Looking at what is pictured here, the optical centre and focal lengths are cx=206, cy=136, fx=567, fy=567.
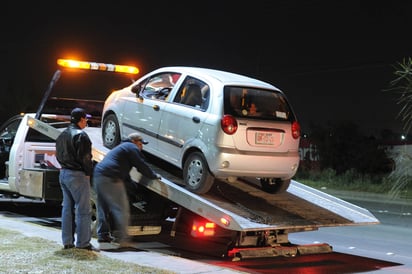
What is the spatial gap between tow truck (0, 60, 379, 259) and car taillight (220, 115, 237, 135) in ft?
3.16

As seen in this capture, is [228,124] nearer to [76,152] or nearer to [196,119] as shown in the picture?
[196,119]

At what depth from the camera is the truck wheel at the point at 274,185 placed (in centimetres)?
848

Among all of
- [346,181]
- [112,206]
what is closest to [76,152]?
[112,206]

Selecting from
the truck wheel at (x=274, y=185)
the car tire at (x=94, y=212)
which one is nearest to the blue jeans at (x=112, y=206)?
the car tire at (x=94, y=212)

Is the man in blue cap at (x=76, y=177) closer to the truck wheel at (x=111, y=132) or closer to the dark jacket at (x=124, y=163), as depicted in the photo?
the dark jacket at (x=124, y=163)

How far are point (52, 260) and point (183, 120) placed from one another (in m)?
2.63

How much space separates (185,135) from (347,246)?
12.5ft

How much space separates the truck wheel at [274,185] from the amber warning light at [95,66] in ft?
12.4

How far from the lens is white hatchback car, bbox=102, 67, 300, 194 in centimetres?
750

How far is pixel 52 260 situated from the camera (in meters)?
6.59

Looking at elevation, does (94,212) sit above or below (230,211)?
below

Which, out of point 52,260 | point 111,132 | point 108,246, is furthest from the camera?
point 111,132

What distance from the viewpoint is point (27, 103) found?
4619cm

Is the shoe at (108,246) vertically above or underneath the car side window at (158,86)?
underneath
